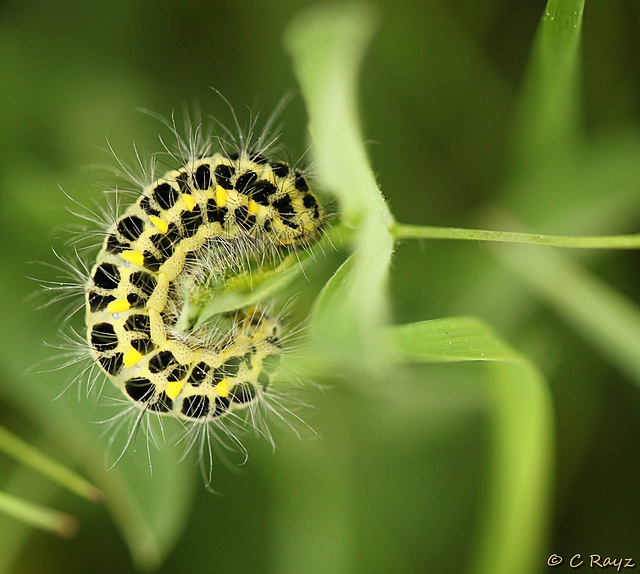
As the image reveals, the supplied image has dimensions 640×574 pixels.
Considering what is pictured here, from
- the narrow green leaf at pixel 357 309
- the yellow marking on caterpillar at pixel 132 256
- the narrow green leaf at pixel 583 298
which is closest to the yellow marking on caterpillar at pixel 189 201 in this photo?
the yellow marking on caterpillar at pixel 132 256

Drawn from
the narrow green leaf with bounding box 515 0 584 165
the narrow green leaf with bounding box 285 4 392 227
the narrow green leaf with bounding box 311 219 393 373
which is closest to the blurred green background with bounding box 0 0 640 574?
the narrow green leaf with bounding box 515 0 584 165

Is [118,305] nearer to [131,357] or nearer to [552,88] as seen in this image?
[131,357]

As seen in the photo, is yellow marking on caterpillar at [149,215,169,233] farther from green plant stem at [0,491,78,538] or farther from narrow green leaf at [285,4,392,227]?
green plant stem at [0,491,78,538]

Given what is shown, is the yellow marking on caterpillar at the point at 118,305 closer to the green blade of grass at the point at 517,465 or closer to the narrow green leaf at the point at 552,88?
the green blade of grass at the point at 517,465

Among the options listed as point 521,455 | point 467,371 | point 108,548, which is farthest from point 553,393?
point 108,548

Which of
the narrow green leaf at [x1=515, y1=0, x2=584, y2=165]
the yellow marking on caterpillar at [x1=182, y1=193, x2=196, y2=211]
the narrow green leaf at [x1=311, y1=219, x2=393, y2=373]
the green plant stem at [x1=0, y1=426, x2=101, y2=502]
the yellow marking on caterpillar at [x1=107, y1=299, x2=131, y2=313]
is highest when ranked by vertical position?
the narrow green leaf at [x1=515, y1=0, x2=584, y2=165]
